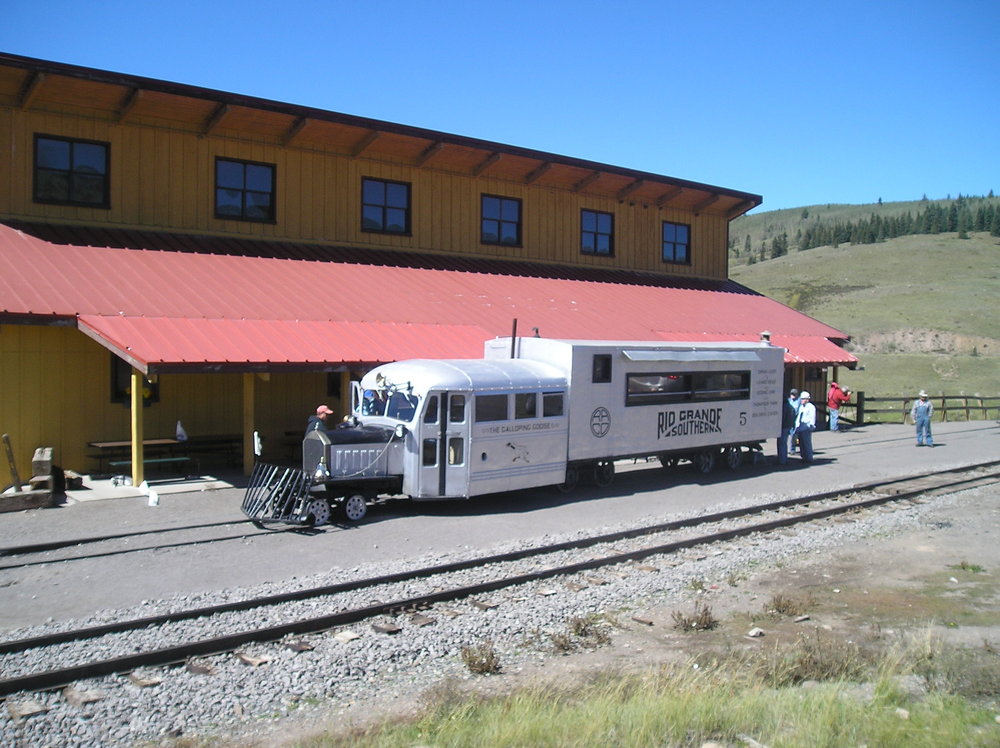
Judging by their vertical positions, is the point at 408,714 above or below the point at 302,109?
below

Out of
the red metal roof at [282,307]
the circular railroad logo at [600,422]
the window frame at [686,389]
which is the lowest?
the circular railroad logo at [600,422]

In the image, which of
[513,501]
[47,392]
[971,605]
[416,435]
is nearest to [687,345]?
[513,501]

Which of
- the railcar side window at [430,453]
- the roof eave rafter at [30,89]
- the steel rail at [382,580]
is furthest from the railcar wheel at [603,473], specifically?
the roof eave rafter at [30,89]

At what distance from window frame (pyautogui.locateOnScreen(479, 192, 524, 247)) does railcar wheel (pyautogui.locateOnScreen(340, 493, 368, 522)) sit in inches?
554

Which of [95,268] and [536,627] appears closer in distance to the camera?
[536,627]

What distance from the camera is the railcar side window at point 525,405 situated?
15039 millimetres

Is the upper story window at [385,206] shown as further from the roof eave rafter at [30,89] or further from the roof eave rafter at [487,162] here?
the roof eave rafter at [30,89]

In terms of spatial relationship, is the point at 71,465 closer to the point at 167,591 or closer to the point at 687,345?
the point at 167,591

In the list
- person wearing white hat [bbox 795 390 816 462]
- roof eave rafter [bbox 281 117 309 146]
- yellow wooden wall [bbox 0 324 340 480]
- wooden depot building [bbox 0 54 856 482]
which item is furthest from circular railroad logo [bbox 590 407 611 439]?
roof eave rafter [bbox 281 117 309 146]

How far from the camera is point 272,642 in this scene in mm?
8195

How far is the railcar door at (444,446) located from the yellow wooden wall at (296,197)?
10.1 meters

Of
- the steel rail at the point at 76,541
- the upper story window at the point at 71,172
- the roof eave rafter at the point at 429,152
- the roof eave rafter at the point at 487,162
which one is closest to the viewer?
the steel rail at the point at 76,541

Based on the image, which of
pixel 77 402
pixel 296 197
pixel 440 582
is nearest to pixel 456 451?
pixel 440 582

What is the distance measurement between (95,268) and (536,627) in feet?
42.7
